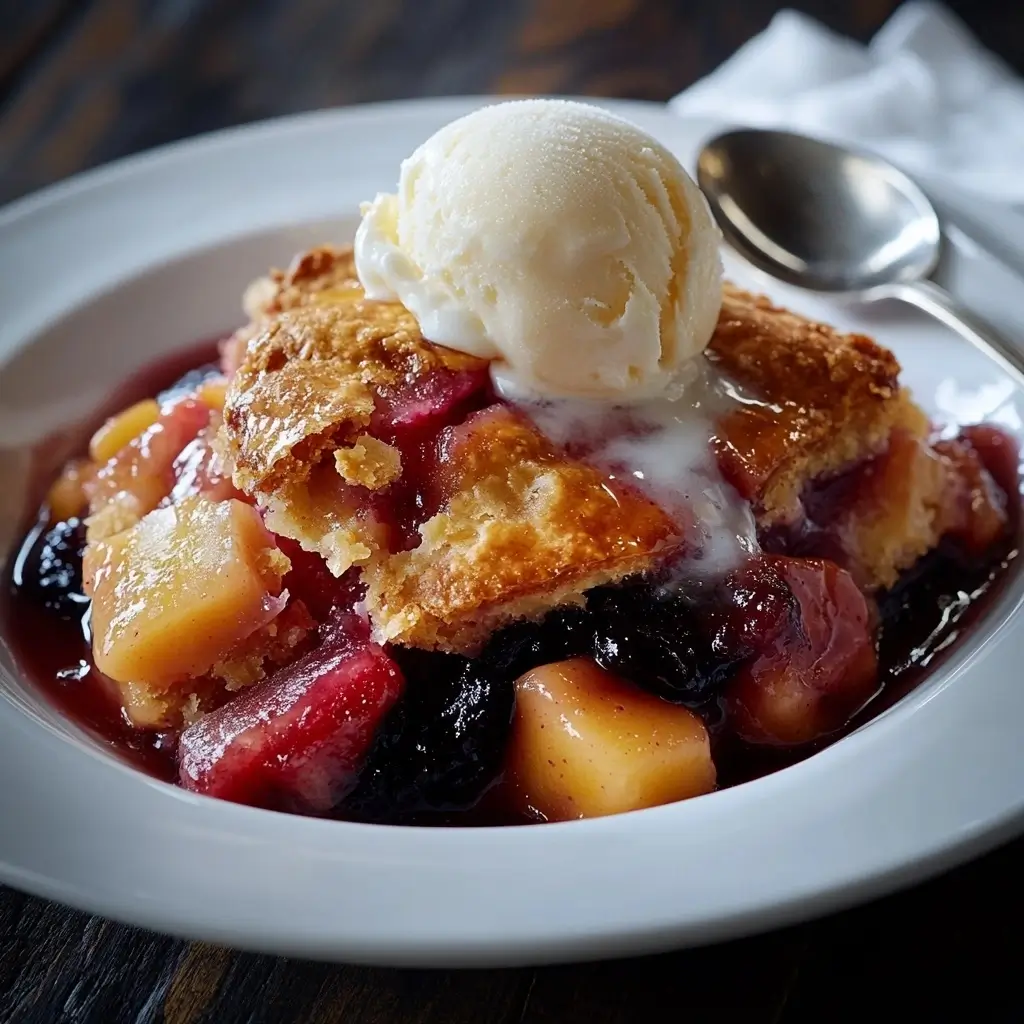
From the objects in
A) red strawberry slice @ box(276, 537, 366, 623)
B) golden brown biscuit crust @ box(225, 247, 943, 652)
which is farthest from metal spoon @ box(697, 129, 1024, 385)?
red strawberry slice @ box(276, 537, 366, 623)

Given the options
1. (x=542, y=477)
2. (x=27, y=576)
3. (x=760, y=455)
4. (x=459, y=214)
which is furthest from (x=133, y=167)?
(x=760, y=455)

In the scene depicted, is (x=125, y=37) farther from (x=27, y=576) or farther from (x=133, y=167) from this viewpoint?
(x=27, y=576)

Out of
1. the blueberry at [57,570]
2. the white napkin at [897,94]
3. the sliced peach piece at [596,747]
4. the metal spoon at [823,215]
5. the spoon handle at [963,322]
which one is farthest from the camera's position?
the white napkin at [897,94]

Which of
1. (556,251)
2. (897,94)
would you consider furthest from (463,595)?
(897,94)

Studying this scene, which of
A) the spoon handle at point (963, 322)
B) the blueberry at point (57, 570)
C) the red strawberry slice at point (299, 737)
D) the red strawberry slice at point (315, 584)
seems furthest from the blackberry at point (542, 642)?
the spoon handle at point (963, 322)

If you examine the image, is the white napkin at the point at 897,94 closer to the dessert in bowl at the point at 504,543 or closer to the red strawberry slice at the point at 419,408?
the dessert in bowl at the point at 504,543

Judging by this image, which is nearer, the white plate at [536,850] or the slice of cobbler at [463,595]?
the white plate at [536,850]

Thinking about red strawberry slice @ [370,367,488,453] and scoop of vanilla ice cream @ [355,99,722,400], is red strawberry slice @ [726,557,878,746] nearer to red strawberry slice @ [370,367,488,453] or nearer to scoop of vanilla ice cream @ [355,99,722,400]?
scoop of vanilla ice cream @ [355,99,722,400]
